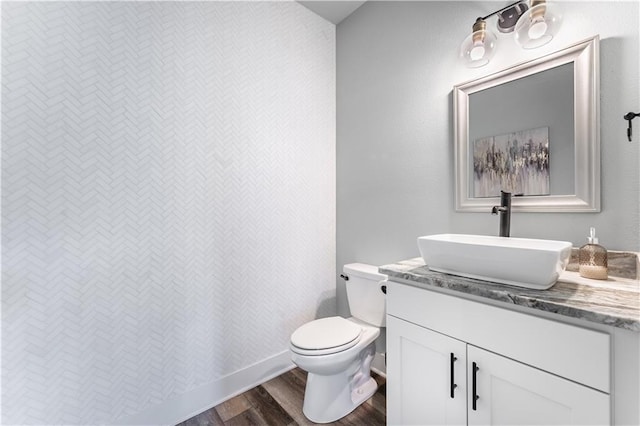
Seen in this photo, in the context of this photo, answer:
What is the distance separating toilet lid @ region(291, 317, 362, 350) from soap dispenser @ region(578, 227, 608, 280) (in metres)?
1.01

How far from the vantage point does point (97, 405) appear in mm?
1211

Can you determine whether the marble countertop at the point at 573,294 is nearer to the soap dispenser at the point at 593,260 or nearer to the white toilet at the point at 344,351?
the soap dispenser at the point at 593,260

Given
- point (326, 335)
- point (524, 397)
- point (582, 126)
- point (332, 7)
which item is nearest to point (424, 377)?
point (524, 397)

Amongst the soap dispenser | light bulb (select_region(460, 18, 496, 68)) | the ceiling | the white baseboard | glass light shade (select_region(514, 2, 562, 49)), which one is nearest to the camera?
the soap dispenser

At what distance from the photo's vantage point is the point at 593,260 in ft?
3.02

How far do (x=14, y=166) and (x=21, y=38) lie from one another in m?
0.51

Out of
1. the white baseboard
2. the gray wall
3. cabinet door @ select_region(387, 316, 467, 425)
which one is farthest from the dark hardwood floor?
the gray wall

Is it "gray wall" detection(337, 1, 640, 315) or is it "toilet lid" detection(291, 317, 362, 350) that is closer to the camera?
"gray wall" detection(337, 1, 640, 315)

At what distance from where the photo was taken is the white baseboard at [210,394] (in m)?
1.35

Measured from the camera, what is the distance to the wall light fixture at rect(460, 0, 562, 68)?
1.05 metres

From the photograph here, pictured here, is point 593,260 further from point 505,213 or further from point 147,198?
point 147,198

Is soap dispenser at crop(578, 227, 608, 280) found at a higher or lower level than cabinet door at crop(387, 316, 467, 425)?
higher

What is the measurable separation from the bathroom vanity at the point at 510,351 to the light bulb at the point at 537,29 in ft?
3.04

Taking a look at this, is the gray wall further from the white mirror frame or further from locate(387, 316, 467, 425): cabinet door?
locate(387, 316, 467, 425): cabinet door
